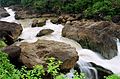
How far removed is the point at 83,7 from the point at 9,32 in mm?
16189

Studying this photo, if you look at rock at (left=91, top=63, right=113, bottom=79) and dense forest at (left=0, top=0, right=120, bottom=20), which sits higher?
rock at (left=91, top=63, right=113, bottom=79)

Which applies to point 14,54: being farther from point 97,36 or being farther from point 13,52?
point 97,36

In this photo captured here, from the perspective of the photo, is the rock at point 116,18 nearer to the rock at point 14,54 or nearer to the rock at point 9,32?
the rock at point 9,32

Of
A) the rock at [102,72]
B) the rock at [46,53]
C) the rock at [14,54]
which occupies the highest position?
the rock at [14,54]

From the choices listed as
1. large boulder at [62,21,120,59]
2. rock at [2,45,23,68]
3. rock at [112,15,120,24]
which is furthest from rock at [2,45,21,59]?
rock at [112,15,120,24]

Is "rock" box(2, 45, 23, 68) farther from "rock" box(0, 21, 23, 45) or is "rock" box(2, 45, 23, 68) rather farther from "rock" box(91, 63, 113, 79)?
"rock" box(0, 21, 23, 45)

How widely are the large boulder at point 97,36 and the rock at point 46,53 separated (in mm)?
3923

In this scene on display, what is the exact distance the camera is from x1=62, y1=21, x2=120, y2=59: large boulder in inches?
769

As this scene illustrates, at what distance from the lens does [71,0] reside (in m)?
39.0

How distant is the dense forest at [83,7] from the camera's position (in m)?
31.2

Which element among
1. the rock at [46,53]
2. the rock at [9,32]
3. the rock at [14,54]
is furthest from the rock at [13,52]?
the rock at [9,32]

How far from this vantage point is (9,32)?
21703 mm

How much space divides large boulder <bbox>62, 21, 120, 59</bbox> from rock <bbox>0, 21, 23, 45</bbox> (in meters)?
3.68

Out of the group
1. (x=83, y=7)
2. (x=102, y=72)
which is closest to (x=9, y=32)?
(x=102, y=72)
